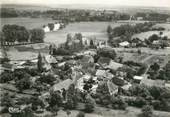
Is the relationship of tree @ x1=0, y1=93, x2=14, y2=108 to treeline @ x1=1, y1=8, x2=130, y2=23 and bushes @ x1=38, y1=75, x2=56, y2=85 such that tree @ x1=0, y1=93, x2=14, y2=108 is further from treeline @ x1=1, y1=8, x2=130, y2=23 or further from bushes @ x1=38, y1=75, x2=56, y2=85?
treeline @ x1=1, y1=8, x2=130, y2=23

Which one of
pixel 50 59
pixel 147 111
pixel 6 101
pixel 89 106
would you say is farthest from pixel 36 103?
pixel 147 111

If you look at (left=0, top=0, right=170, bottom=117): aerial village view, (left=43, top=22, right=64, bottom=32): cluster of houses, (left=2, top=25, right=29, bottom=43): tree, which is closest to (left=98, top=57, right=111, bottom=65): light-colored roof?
(left=0, top=0, right=170, bottom=117): aerial village view

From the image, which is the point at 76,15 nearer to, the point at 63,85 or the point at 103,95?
the point at 63,85

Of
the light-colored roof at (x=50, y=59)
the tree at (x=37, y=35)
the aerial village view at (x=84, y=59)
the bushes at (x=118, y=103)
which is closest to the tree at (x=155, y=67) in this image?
the aerial village view at (x=84, y=59)

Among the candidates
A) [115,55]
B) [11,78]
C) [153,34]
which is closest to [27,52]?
[11,78]

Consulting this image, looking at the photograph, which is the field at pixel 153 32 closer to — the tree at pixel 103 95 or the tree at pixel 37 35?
the tree at pixel 103 95

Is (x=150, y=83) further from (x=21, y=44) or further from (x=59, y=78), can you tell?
(x=21, y=44)
